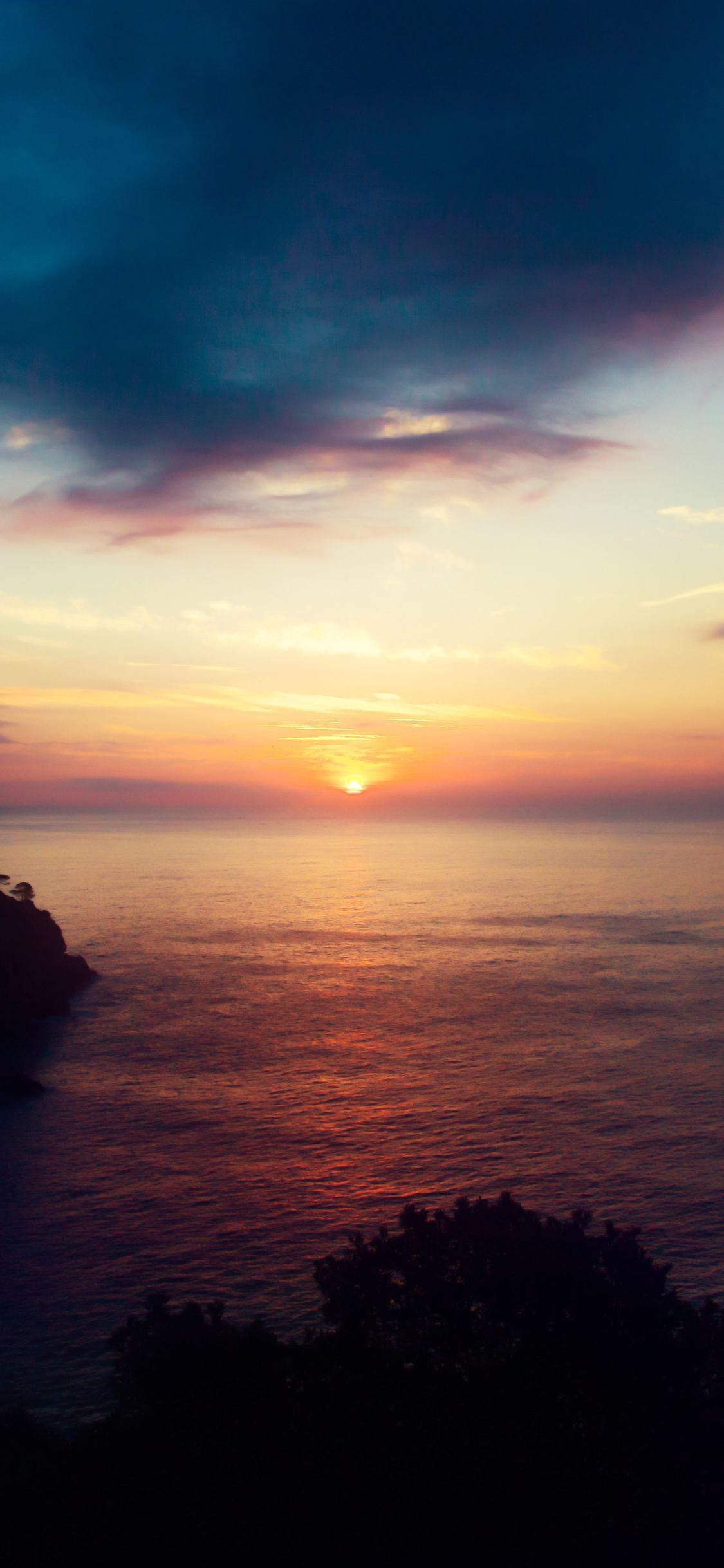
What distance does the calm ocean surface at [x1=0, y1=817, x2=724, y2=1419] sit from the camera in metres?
34.0

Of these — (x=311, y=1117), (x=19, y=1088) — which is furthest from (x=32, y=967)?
(x=311, y=1117)

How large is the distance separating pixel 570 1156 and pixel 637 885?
155 metres

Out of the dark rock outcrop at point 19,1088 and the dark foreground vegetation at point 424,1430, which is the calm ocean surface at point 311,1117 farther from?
the dark foreground vegetation at point 424,1430

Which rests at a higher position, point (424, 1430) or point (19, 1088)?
point (424, 1430)

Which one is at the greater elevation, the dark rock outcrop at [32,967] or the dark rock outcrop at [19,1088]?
the dark rock outcrop at [32,967]

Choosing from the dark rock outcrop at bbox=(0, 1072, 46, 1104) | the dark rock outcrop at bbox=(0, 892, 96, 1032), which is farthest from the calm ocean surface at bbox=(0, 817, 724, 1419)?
the dark rock outcrop at bbox=(0, 892, 96, 1032)

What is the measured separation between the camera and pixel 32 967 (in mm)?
81125

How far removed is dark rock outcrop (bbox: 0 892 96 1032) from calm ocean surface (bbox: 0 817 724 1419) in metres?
3.30

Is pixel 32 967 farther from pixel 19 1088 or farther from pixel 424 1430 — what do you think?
pixel 424 1430

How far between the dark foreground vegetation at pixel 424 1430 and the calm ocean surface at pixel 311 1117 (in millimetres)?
11317

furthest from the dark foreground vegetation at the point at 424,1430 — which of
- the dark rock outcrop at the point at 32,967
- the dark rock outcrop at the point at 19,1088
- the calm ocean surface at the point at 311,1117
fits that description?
the dark rock outcrop at the point at 32,967

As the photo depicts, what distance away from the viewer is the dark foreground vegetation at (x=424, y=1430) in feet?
47.0

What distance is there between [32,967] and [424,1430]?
72.3m

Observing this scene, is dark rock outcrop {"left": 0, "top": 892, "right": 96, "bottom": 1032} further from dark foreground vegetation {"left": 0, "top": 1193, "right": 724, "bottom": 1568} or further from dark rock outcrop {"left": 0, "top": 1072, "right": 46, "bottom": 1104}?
dark foreground vegetation {"left": 0, "top": 1193, "right": 724, "bottom": 1568}
